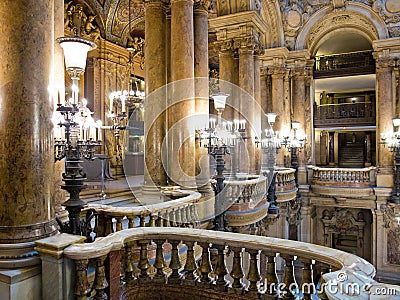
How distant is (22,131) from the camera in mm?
3213

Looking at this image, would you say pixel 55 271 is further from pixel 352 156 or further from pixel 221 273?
pixel 352 156

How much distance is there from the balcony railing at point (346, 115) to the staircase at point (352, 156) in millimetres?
7635

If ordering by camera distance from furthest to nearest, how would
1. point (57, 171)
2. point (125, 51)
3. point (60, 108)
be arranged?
point (125, 51)
point (57, 171)
point (60, 108)

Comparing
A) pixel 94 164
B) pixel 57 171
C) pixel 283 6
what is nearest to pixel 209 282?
pixel 57 171

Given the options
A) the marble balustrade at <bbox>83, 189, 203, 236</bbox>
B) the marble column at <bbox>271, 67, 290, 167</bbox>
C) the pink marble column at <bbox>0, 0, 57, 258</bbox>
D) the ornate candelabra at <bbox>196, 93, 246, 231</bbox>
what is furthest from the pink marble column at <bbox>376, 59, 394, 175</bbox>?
the pink marble column at <bbox>0, 0, 57, 258</bbox>

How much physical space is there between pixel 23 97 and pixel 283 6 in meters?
17.4

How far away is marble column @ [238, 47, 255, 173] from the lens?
12141mm

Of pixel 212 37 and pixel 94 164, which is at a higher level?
pixel 212 37

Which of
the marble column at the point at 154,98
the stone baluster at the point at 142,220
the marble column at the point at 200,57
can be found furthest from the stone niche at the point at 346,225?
the stone baluster at the point at 142,220

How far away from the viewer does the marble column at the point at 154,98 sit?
27.5 feet

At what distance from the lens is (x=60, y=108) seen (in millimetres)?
3510

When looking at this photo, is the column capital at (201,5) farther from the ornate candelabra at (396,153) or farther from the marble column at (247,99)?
the ornate candelabra at (396,153)

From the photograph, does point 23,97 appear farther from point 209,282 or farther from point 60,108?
point 209,282

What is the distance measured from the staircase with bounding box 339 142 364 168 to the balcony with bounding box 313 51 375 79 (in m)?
8.21
